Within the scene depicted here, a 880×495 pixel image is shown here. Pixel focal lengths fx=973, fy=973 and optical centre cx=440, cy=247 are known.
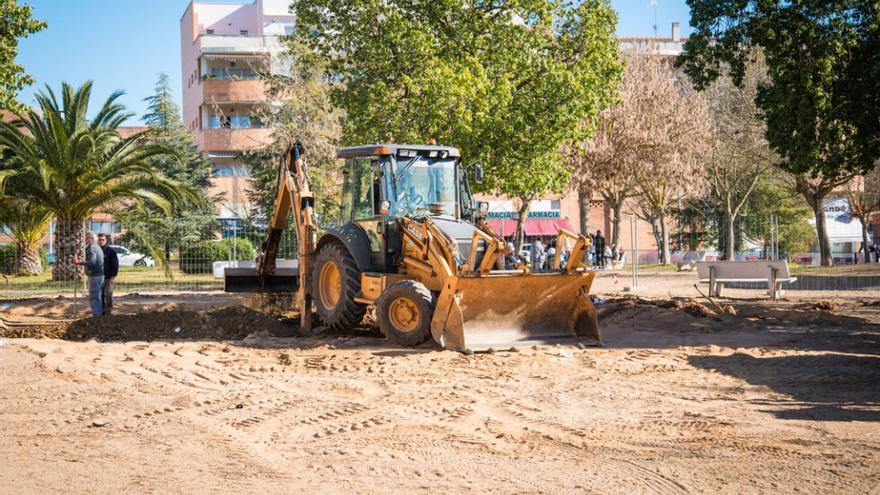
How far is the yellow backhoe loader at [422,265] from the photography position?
13.0 m

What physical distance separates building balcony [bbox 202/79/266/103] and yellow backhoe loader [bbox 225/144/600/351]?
164 ft

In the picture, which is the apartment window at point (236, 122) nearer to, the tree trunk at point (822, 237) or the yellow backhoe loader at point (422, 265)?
the tree trunk at point (822, 237)

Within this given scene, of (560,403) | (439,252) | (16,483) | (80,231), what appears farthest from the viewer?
(80,231)

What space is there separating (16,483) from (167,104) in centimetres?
5965

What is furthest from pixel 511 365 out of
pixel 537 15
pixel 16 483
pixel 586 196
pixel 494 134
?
pixel 586 196

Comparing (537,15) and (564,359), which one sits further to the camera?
(537,15)

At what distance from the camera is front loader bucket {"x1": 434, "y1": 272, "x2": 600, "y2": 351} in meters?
12.8

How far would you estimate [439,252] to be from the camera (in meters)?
13.0

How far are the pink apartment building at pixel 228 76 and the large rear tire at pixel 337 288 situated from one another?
44127mm

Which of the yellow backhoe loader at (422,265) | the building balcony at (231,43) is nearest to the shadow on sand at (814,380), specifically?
the yellow backhoe loader at (422,265)

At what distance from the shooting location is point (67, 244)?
28375mm

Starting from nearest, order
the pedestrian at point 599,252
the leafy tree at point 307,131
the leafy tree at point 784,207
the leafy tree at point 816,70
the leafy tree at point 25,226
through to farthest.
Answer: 1. the leafy tree at point 816,70
2. the leafy tree at point 25,226
3. the leafy tree at point 307,131
4. the pedestrian at point 599,252
5. the leafy tree at point 784,207

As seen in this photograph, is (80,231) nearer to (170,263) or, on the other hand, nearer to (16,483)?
(170,263)

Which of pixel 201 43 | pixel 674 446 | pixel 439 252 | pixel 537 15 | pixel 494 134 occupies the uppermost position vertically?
pixel 201 43
